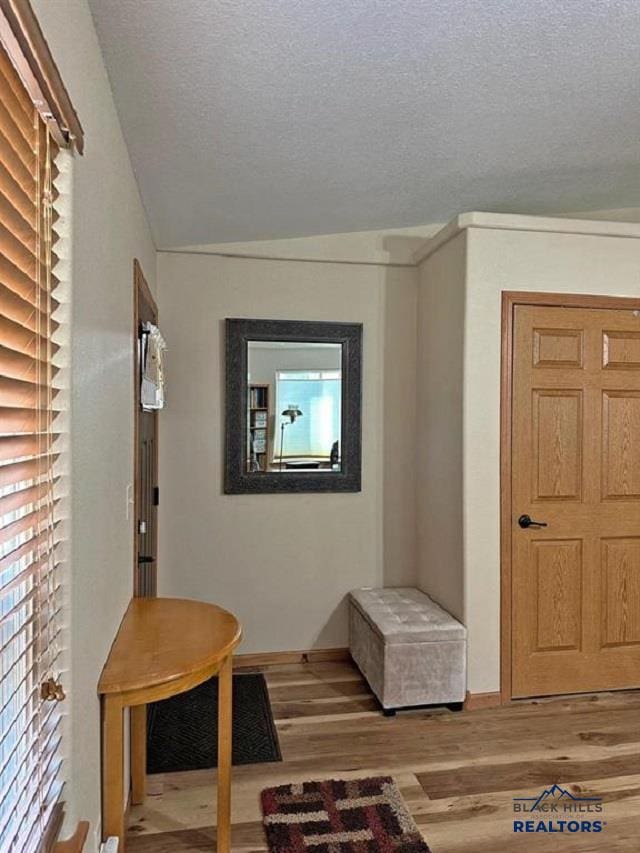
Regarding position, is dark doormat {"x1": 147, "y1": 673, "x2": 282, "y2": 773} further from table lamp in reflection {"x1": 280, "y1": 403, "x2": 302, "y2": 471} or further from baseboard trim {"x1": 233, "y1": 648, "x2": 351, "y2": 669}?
table lamp in reflection {"x1": 280, "y1": 403, "x2": 302, "y2": 471}

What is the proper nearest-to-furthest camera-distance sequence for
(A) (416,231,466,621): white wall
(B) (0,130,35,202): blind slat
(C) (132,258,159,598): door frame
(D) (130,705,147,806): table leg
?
(B) (0,130,35,202): blind slat < (D) (130,705,147,806): table leg < (C) (132,258,159,598): door frame < (A) (416,231,466,621): white wall

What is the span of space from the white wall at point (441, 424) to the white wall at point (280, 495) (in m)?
0.13

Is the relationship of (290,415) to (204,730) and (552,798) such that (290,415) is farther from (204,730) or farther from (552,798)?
(552,798)

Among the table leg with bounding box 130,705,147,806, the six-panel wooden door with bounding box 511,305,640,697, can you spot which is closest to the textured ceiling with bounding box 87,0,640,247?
the six-panel wooden door with bounding box 511,305,640,697

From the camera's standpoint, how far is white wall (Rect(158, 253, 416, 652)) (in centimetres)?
351

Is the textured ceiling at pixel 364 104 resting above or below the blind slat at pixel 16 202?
above

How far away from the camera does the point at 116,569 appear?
6.48 ft

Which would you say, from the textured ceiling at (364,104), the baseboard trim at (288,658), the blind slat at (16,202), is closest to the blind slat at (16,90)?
the blind slat at (16,202)

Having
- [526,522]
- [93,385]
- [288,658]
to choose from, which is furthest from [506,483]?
[93,385]

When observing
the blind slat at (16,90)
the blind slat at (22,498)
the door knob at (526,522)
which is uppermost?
the blind slat at (16,90)

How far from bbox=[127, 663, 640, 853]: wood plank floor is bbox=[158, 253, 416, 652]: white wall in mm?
547

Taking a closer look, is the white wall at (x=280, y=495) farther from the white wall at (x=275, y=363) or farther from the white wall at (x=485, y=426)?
the white wall at (x=485, y=426)

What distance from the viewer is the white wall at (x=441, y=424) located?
10.3 feet

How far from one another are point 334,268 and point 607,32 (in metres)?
1.99
